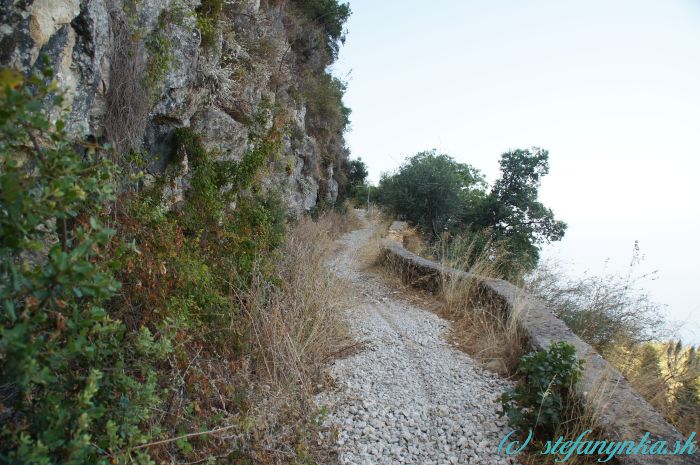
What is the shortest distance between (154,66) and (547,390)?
4.37m

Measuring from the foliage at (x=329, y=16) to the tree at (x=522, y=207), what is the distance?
751 cm

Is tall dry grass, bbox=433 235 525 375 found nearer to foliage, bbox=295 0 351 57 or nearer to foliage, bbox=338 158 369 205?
foliage, bbox=295 0 351 57

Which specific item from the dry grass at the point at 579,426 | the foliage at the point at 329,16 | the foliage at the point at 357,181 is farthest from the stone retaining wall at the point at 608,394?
the foliage at the point at 357,181

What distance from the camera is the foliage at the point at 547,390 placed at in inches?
111

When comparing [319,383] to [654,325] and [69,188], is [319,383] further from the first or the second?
[654,325]

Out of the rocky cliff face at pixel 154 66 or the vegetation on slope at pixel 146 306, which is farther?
the rocky cliff face at pixel 154 66

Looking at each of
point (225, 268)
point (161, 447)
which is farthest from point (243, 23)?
point (161, 447)

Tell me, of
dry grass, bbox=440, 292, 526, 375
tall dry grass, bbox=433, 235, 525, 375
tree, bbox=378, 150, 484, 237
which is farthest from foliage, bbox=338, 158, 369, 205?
dry grass, bbox=440, 292, 526, 375

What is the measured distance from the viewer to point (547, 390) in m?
2.77

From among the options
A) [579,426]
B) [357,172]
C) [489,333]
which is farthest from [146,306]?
[357,172]

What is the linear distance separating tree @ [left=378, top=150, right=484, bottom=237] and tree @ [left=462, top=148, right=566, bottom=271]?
3.30 feet

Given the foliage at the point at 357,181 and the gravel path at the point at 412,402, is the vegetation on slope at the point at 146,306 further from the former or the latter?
the foliage at the point at 357,181

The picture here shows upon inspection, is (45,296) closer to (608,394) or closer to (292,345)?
(292,345)

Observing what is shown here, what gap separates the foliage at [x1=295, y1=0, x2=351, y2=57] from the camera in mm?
12467
